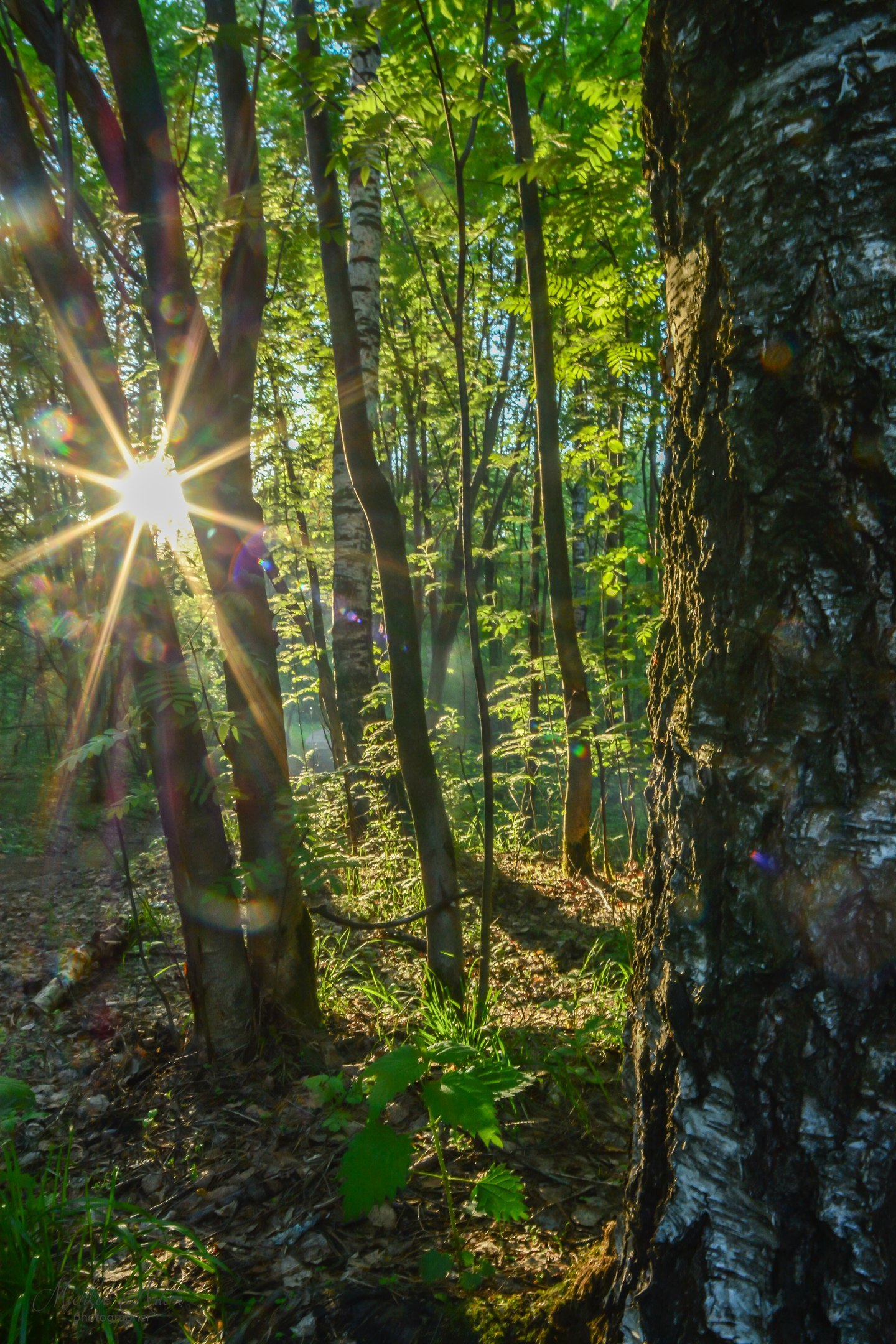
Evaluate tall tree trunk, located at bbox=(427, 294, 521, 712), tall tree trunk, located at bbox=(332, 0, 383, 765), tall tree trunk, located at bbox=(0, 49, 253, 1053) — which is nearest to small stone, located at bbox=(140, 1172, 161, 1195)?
tall tree trunk, located at bbox=(0, 49, 253, 1053)

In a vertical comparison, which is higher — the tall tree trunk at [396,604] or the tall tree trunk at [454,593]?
the tall tree trunk at [454,593]

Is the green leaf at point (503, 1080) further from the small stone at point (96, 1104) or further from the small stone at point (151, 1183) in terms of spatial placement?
the small stone at point (96, 1104)

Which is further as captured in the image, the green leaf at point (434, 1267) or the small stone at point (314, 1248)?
the small stone at point (314, 1248)

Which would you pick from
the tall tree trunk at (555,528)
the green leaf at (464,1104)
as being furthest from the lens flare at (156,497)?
the tall tree trunk at (555,528)

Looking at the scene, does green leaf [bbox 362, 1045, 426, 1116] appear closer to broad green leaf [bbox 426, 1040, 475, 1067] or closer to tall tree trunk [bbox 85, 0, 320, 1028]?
broad green leaf [bbox 426, 1040, 475, 1067]

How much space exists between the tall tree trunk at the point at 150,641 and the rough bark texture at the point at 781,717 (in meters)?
2.02

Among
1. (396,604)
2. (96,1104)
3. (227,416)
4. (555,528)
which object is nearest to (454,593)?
(555,528)

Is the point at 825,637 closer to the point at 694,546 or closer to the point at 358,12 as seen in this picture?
the point at 694,546

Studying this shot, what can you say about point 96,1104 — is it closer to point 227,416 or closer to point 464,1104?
point 464,1104

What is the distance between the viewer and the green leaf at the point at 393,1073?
1642 mm

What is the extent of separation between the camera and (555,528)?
5477 mm

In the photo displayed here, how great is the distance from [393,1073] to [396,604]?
197 cm

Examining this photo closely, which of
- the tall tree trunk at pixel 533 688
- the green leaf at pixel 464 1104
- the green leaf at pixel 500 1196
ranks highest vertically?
the tall tree trunk at pixel 533 688

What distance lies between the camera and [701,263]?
1170 millimetres
